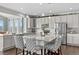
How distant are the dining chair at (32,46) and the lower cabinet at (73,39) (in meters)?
0.60

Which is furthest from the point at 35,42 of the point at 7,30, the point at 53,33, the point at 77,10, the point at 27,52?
the point at 77,10

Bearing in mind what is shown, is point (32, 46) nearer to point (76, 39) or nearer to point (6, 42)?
point (6, 42)

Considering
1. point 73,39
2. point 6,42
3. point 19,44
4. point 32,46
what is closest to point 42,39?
point 32,46

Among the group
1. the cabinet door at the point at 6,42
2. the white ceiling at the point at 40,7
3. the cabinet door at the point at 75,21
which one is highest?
the white ceiling at the point at 40,7

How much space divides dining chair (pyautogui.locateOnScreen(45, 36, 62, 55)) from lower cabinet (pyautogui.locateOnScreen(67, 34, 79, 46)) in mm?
177

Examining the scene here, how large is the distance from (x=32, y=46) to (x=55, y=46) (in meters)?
0.45

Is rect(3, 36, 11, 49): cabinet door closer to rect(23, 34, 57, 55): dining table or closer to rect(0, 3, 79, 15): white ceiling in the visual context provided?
rect(23, 34, 57, 55): dining table

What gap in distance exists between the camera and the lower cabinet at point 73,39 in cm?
214

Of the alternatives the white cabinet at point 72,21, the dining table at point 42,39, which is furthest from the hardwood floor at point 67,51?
the white cabinet at point 72,21

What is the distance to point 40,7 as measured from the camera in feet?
7.02

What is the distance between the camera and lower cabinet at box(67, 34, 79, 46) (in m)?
2.14

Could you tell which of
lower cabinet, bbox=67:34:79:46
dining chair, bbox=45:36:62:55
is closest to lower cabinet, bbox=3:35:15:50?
dining chair, bbox=45:36:62:55

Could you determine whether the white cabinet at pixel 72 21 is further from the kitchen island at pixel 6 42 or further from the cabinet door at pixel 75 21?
the kitchen island at pixel 6 42
